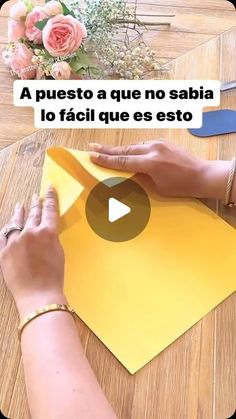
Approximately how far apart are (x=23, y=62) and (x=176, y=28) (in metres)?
0.37

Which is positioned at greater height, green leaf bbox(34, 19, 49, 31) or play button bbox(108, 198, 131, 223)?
green leaf bbox(34, 19, 49, 31)

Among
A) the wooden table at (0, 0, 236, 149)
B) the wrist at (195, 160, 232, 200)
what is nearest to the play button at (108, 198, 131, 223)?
the wrist at (195, 160, 232, 200)

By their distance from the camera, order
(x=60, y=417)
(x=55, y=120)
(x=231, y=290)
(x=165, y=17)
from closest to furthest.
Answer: (x=60, y=417)
(x=231, y=290)
(x=55, y=120)
(x=165, y=17)

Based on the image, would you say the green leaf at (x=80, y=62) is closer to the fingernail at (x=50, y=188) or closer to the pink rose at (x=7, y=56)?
the pink rose at (x=7, y=56)

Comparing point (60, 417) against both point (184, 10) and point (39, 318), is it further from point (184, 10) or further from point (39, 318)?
point (184, 10)

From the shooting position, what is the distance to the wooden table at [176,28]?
39.4 inches

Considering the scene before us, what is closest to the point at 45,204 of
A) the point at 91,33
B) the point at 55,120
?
the point at 55,120

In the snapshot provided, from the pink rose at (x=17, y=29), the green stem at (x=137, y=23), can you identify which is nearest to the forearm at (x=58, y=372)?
the pink rose at (x=17, y=29)

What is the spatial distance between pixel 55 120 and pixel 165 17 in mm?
396

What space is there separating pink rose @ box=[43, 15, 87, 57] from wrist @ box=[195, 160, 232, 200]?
1.15 ft

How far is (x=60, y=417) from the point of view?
1.91 ft

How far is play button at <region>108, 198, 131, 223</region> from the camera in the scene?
805mm

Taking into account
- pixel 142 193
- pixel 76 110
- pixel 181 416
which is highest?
pixel 76 110

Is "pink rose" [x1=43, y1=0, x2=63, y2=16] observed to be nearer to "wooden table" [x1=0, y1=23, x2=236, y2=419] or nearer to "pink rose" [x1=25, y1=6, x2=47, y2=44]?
"pink rose" [x1=25, y1=6, x2=47, y2=44]
